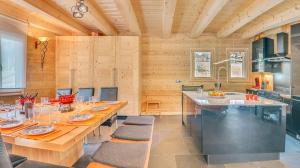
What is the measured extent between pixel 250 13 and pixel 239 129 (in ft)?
8.22

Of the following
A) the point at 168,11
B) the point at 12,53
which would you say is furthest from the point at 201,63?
the point at 12,53

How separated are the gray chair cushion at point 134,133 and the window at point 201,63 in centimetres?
416

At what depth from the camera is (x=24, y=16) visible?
4.14m

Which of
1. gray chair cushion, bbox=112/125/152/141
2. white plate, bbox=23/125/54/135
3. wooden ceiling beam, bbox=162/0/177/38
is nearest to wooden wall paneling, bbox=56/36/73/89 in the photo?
wooden ceiling beam, bbox=162/0/177/38

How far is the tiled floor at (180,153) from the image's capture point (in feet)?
9.29

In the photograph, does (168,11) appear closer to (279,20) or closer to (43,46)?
(279,20)

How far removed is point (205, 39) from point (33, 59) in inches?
197

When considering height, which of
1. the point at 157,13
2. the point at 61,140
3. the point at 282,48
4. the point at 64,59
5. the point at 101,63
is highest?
the point at 157,13

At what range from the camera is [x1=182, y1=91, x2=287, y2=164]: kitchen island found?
9.29 feet

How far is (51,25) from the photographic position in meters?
4.92

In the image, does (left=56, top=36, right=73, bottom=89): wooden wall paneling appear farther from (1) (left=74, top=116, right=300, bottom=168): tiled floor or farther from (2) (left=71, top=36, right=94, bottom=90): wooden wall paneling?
(1) (left=74, top=116, right=300, bottom=168): tiled floor

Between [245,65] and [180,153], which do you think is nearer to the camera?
[180,153]

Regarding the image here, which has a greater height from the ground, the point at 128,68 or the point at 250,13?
the point at 250,13

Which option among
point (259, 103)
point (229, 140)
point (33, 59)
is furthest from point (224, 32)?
point (33, 59)
